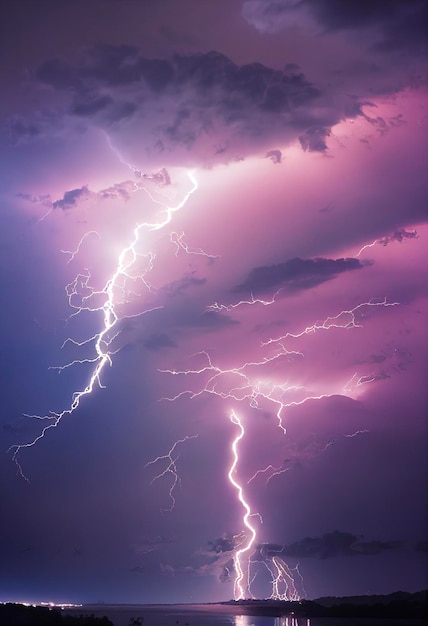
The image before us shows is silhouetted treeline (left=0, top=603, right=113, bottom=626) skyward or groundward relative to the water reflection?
skyward

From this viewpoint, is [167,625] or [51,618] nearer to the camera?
[51,618]

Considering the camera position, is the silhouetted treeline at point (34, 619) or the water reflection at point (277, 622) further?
the water reflection at point (277, 622)

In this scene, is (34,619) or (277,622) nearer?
(34,619)

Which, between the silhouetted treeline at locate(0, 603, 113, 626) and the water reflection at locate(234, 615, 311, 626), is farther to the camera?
the water reflection at locate(234, 615, 311, 626)

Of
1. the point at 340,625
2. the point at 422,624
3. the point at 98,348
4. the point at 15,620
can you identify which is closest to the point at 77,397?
the point at 98,348

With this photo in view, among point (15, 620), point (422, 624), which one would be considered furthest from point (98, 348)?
point (422, 624)

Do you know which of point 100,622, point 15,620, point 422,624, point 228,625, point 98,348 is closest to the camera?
point 98,348

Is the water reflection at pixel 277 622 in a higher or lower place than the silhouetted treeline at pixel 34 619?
lower

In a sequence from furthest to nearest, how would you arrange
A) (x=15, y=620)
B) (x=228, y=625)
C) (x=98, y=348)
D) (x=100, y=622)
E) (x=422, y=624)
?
1. (x=228, y=625)
2. (x=422, y=624)
3. (x=100, y=622)
4. (x=15, y=620)
5. (x=98, y=348)

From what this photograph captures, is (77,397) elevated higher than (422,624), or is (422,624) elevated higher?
(77,397)

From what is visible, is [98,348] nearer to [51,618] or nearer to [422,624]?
[51,618]
